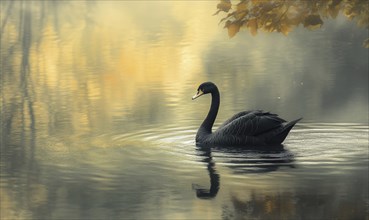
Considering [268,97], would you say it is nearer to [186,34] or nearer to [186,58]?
[186,58]

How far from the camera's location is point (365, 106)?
23875mm

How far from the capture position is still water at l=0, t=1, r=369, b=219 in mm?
14617

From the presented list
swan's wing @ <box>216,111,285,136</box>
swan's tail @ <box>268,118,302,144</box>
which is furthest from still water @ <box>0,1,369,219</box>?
swan's wing @ <box>216,111,285,136</box>

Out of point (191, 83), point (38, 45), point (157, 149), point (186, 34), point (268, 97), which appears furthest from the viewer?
point (186, 34)

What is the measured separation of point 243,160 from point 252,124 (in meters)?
1.37

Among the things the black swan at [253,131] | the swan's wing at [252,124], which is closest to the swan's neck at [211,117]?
the black swan at [253,131]

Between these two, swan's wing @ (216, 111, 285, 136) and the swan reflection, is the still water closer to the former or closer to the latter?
the swan reflection

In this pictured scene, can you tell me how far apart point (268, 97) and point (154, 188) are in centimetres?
1144

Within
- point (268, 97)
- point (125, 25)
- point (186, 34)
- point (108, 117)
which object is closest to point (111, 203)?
point (108, 117)

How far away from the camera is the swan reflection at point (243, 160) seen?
619 inches

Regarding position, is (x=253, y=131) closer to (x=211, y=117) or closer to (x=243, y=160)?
(x=243, y=160)

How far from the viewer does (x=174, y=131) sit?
20625mm

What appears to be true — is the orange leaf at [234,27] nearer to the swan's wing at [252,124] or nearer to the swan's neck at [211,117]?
the swan's wing at [252,124]

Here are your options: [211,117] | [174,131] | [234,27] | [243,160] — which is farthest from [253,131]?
[234,27]
